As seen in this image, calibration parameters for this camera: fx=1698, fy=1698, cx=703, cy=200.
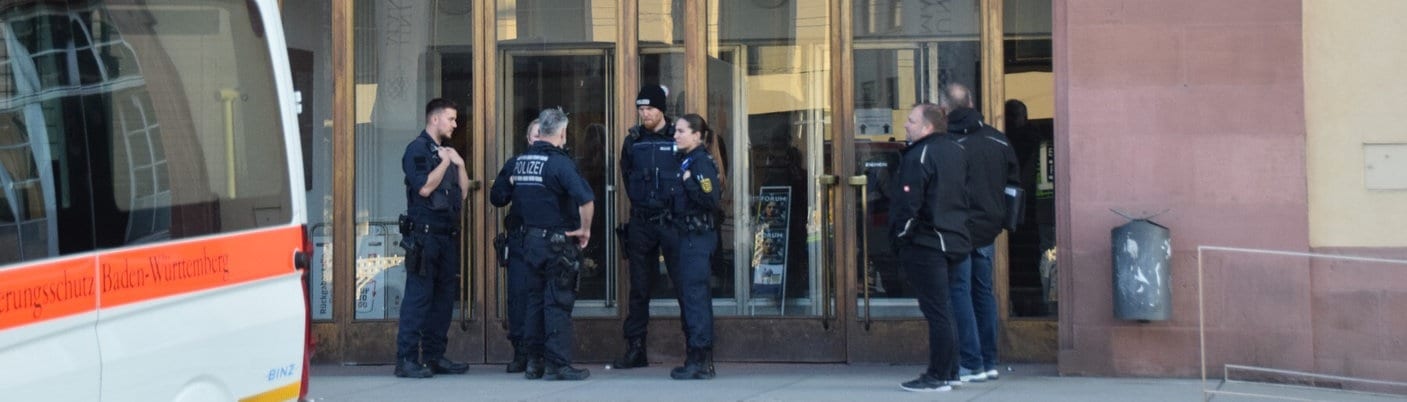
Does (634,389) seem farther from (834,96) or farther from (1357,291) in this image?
(1357,291)

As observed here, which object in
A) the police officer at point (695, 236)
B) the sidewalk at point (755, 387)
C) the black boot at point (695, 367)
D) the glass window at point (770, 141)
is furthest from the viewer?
the glass window at point (770, 141)

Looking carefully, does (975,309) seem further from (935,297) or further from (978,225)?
(935,297)

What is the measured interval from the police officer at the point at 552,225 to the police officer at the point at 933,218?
1.81m

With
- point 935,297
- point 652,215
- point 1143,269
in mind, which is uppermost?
point 652,215

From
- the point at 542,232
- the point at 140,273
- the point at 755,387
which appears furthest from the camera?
the point at 542,232

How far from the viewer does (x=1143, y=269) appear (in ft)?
30.3

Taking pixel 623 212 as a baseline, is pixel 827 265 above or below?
below

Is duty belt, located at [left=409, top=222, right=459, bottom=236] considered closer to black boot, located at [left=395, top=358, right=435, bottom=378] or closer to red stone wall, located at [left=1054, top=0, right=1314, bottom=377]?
black boot, located at [left=395, top=358, right=435, bottom=378]

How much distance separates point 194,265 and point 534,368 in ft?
14.2

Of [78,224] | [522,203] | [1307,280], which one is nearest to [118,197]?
[78,224]

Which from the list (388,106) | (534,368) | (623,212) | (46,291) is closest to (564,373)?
(534,368)

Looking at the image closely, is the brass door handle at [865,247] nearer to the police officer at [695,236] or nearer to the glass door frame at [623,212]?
the glass door frame at [623,212]

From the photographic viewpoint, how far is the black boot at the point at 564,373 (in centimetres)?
973

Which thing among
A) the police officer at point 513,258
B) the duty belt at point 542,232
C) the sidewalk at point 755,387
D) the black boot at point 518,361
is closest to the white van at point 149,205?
the sidewalk at point 755,387
